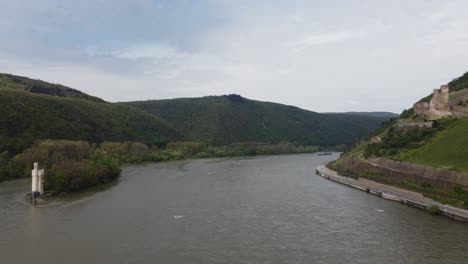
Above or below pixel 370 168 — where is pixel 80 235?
below

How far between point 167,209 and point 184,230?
7713 mm


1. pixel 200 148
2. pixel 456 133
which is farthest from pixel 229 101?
pixel 456 133

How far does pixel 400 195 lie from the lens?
127 ft

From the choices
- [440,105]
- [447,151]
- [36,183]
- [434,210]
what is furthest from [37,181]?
[440,105]

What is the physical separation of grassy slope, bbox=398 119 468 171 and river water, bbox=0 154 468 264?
6885mm

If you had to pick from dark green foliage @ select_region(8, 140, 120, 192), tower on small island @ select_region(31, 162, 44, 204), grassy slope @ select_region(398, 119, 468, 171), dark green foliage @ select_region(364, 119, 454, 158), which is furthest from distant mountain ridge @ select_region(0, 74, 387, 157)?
grassy slope @ select_region(398, 119, 468, 171)

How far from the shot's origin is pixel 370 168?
5194 centimetres

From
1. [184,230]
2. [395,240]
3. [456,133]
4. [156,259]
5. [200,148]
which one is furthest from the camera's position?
[200,148]

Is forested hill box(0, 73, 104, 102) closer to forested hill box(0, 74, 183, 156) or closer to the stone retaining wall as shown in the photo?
forested hill box(0, 74, 183, 156)

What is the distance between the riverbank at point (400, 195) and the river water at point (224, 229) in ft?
2.87

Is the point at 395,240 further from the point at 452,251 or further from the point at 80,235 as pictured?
the point at 80,235

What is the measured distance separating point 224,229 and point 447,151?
26.5 meters

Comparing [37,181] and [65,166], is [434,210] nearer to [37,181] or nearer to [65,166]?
[37,181]

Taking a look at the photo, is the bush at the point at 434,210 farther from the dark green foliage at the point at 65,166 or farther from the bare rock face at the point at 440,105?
the dark green foliage at the point at 65,166
